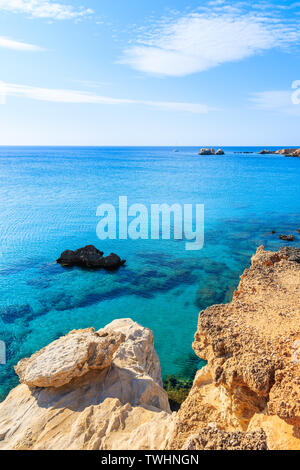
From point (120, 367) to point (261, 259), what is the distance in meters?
9.31

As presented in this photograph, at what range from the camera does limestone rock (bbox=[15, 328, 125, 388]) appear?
932 cm

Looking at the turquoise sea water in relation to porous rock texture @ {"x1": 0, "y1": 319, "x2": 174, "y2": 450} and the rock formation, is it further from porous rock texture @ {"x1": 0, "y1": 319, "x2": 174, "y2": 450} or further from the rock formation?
the rock formation

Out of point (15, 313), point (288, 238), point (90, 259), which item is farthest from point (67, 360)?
point (288, 238)

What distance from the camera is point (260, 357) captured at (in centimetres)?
666

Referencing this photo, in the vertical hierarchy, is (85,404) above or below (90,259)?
below

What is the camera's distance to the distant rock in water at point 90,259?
2653 cm

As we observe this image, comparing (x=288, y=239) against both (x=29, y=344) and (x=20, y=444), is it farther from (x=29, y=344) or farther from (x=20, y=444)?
(x=20, y=444)

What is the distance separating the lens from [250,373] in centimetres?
648

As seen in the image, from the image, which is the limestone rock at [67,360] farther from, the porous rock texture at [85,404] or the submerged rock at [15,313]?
the submerged rock at [15,313]

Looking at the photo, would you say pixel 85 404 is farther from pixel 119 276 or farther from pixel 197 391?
pixel 119 276

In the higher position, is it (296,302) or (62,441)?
(296,302)

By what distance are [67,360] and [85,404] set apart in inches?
55.6

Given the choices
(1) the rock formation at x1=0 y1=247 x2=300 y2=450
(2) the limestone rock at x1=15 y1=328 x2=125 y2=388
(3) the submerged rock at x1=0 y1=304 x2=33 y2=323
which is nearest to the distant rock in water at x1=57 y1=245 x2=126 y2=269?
(3) the submerged rock at x1=0 y1=304 x2=33 y2=323
